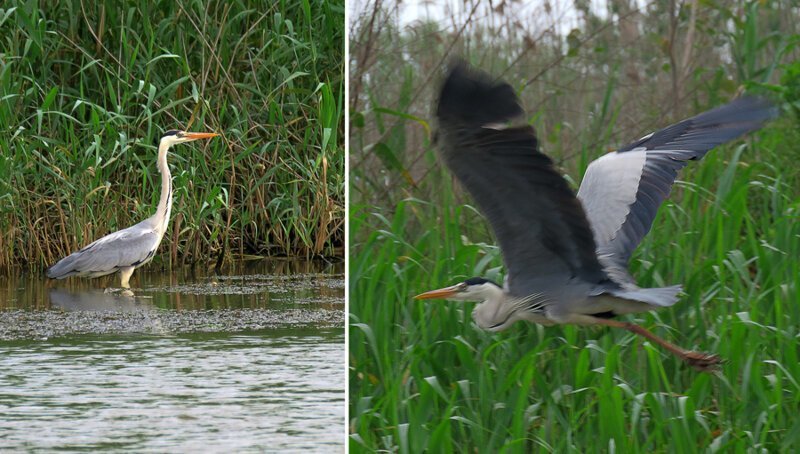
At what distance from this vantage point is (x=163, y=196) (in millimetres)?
7773

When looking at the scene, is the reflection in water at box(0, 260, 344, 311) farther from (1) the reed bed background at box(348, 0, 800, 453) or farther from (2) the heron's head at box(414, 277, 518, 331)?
(2) the heron's head at box(414, 277, 518, 331)

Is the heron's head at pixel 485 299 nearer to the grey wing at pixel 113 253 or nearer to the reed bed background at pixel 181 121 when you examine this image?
the reed bed background at pixel 181 121

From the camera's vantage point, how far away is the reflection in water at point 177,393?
426 cm

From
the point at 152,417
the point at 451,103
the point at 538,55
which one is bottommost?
the point at 152,417

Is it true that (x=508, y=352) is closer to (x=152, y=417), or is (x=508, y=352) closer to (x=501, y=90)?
(x=501, y=90)

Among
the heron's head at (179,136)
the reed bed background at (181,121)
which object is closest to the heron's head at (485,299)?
the reed bed background at (181,121)

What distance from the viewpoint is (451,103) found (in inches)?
103

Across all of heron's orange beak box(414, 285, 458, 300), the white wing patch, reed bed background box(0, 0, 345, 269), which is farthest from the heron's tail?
reed bed background box(0, 0, 345, 269)

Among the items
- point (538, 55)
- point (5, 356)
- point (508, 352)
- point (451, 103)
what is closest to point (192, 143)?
point (5, 356)

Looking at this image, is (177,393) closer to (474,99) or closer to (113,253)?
(474,99)

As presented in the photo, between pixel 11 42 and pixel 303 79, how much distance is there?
5.80ft

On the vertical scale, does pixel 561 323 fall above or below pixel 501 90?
below

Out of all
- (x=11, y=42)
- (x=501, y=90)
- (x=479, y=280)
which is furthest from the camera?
(x=11, y=42)

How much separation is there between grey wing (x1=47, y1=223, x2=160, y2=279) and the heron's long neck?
74mm
